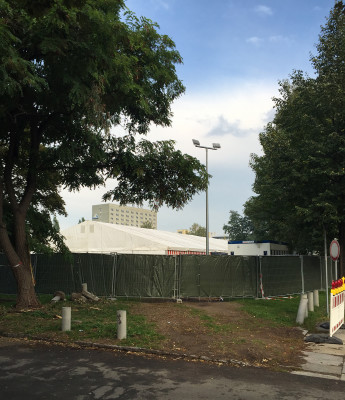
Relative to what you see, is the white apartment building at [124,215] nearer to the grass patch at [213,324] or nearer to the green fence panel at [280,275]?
the green fence panel at [280,275]

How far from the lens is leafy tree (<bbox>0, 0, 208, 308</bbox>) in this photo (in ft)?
32.0

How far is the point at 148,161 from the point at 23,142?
5.26 m

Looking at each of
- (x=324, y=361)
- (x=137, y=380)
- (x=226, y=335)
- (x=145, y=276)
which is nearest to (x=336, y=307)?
(x=324, y=361)

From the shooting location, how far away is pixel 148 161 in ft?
44.9

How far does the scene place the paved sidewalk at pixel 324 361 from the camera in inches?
263

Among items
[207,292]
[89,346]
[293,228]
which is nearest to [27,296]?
[89,346]

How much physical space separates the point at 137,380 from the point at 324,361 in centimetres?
379

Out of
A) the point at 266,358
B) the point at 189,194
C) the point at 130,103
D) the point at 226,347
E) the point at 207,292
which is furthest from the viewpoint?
the point at 207,292

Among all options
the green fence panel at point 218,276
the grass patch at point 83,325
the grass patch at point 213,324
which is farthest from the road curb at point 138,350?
the green fence panel at point 218,276

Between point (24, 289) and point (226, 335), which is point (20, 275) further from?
point (226, 335)

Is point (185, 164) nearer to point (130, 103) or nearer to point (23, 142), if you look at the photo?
point (130, 103)

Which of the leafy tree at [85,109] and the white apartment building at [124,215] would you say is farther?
the white apartment building at [124,215]

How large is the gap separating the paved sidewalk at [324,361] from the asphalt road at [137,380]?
0.39m

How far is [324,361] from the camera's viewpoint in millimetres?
7516
